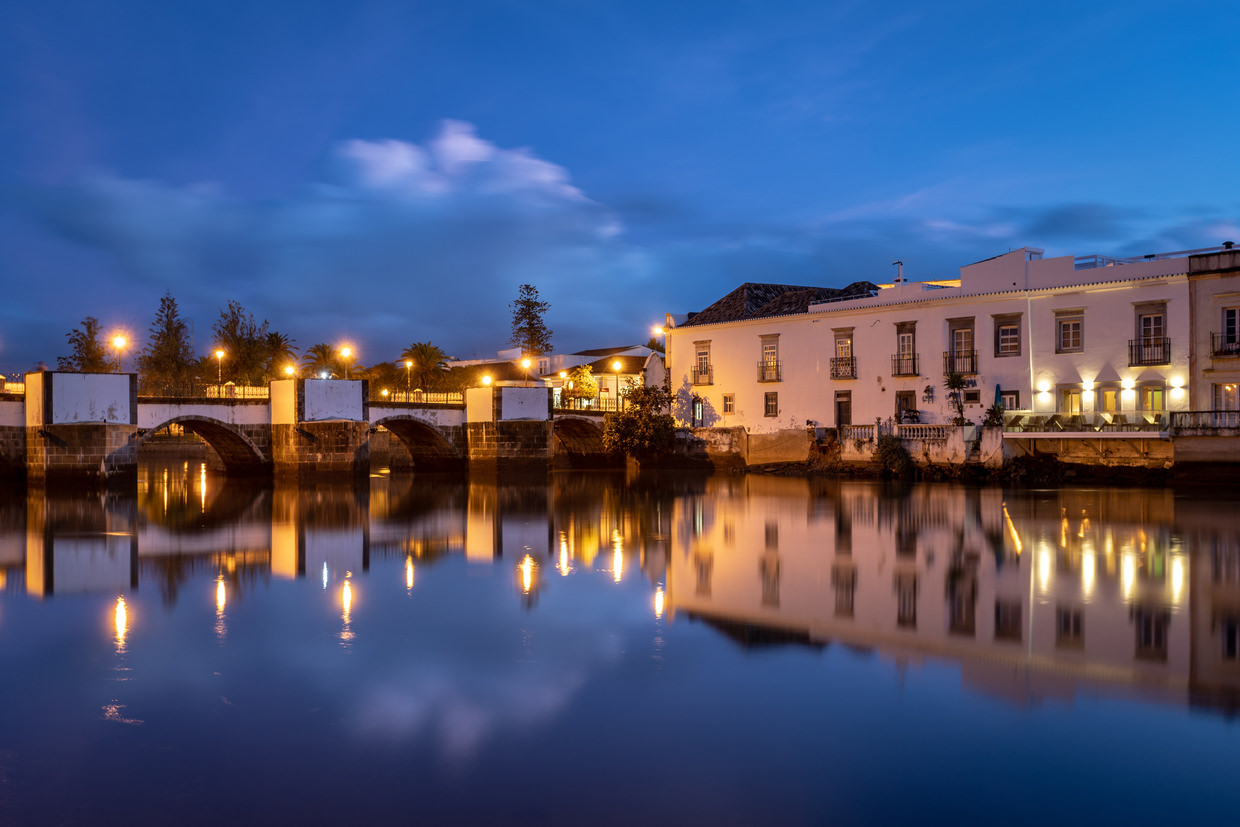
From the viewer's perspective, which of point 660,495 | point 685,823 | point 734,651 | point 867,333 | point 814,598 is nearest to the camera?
point 685,823

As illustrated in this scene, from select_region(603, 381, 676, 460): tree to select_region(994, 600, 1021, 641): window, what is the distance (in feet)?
98.3

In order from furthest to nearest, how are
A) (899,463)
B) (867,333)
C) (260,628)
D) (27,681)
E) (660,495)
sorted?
1. (867,333)
2. (899,463)
3. (660,495)
4. (260,628)
5. (27,681)

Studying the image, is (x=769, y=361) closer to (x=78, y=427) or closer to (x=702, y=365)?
(x=702, y=365)

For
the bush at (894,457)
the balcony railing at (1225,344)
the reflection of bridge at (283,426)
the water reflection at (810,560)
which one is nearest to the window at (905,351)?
the bush at (894,457)

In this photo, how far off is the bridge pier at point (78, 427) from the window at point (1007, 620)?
82.9 feet

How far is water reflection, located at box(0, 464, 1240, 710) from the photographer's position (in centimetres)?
872

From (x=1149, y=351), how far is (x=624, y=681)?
2734 cm

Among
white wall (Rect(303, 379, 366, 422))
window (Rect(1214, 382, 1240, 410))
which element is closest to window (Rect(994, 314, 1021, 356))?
window (Rect(1214, 382, 1240, 410))

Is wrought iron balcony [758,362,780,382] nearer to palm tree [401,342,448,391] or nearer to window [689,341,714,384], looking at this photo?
window [689,341,714,384]

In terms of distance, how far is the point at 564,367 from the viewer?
6375 centimetres

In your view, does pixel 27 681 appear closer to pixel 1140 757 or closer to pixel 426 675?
pixel 426 675

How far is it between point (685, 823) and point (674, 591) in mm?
6691

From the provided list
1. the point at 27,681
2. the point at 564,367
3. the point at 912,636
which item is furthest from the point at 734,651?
the point at 564,367

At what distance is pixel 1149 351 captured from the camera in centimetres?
2953
